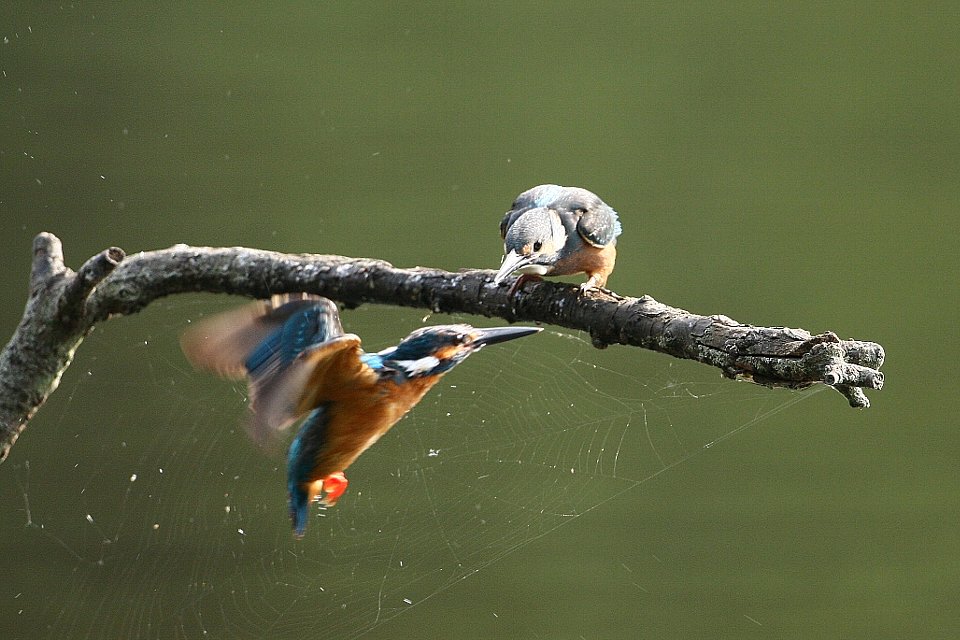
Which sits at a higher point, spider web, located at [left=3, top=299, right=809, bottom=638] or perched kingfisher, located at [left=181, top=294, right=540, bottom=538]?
perched kingfisher, located at [left=181, top=294, right=540, bottom=538]

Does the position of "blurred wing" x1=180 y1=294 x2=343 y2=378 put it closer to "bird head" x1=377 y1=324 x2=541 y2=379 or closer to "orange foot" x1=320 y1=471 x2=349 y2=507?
"bird head" x1=377 y1=324 x2=541 y2=379

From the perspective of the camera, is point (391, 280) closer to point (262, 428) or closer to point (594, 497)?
point (262, 428)

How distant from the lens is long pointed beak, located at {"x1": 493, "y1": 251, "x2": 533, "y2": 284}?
45.5 inches

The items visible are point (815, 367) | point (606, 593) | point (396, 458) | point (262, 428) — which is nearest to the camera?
point (815, 367)

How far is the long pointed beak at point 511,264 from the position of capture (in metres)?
1.16

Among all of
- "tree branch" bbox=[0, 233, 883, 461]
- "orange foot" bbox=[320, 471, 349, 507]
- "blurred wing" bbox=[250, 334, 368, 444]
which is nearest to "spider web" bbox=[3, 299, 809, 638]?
"orange foot" bbox=[320, 471, 349, 507]

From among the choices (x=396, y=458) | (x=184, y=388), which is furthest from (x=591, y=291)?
(x=184, y=388)

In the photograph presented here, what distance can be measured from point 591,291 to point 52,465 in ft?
6.90

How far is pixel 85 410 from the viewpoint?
9.16ft

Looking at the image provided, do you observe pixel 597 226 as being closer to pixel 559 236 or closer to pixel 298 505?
pixel 559 236

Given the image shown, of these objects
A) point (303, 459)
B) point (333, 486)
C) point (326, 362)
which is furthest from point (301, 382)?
point (333, 486)

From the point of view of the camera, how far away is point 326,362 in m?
1.11

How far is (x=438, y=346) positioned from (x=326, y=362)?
16 centimetres

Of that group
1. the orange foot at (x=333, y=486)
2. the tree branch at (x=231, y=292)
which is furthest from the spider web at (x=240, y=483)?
the tree branch at (x=231, y=292)
